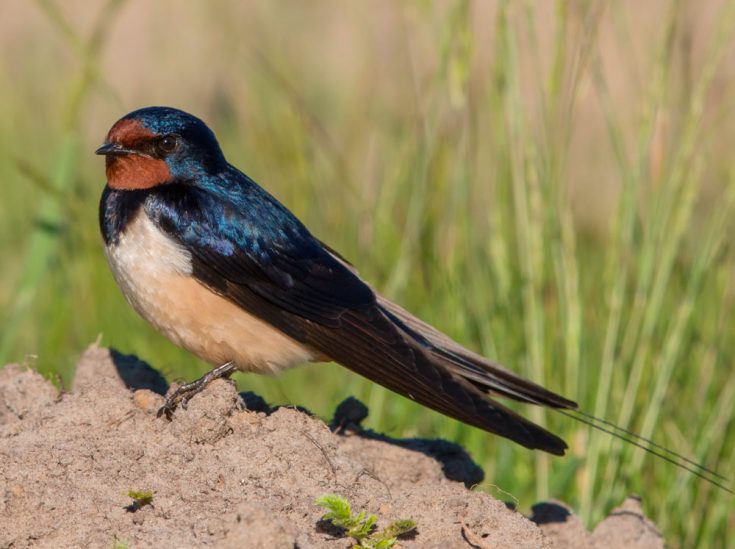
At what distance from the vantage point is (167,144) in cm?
429

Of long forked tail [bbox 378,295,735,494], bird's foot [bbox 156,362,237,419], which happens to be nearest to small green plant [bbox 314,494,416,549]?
bird's foot [bbox 156,362,237,419]

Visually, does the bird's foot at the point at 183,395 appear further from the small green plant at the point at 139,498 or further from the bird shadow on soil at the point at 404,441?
the small green plant at the point at 139,498

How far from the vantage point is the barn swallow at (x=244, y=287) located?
4.02 meters

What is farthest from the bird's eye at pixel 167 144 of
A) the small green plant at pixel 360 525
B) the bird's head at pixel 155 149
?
the small green plant at pixel 360 525

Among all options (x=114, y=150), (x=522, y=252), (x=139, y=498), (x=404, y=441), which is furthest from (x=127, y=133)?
(x=522, y=252)

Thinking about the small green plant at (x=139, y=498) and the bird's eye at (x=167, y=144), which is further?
the bird's eye at (x=167, y=144)

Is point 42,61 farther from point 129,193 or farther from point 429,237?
point 129,193

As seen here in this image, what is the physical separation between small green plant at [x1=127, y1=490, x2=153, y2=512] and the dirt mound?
0.04 feet

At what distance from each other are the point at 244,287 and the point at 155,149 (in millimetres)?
509

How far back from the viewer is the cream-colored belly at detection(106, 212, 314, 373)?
4.01m

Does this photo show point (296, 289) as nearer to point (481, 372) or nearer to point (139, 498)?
point (481, 372)

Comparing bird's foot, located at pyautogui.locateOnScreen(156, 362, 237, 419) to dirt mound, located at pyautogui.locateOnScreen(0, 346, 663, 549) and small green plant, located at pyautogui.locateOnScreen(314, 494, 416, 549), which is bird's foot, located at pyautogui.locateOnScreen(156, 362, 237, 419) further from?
small green plant, located at pyautogui.locateOnScreen(314, 494, 416, 549)

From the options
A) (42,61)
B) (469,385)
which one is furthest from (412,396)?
(42,61)

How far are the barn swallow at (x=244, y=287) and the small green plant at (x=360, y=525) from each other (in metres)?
0.77
